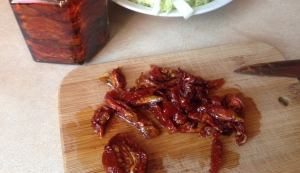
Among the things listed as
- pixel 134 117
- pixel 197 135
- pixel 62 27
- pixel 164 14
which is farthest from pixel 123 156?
pixel 164 14

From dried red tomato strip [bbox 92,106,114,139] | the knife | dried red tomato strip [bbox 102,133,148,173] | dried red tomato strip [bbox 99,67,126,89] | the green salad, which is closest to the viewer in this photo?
dried red tomato strip [bbox 102,133,148,173]

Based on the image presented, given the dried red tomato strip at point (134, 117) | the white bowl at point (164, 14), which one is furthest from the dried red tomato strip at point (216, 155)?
the white bowl at point (164, 14)

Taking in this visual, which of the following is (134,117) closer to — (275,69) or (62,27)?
(62,27)

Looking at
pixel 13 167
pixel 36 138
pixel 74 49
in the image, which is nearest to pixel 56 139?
pixel 36 138

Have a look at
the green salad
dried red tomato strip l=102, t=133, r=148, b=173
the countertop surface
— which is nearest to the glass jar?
the countertop surface

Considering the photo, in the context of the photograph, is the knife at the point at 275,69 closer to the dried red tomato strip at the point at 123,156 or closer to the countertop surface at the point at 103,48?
the countertop surface at the point at 103,48

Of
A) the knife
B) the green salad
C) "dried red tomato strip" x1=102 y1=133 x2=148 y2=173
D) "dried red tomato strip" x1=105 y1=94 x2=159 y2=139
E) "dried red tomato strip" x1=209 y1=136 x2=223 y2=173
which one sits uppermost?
the green salad

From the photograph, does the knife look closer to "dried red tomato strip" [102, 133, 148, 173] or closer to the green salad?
the green salad

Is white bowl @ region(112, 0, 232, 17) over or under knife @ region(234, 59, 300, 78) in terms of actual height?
over
